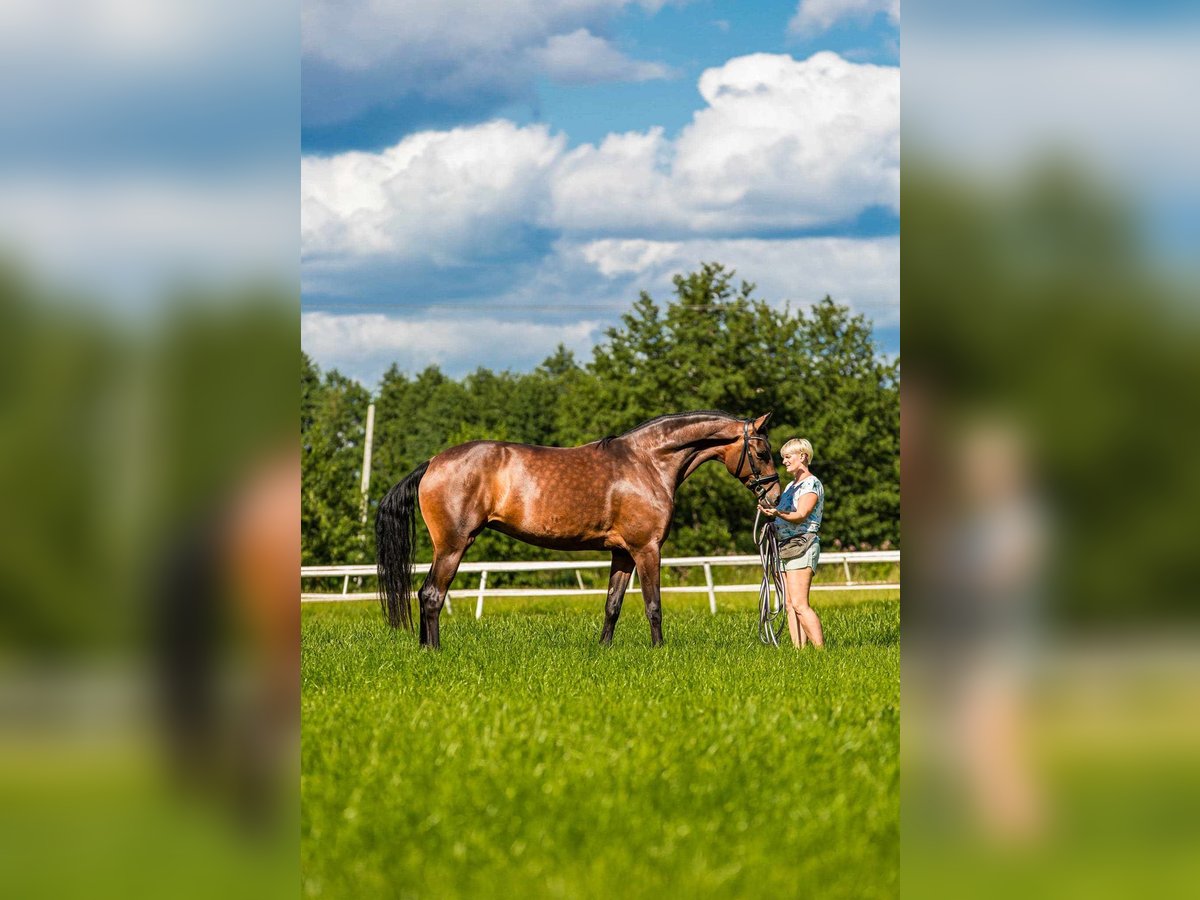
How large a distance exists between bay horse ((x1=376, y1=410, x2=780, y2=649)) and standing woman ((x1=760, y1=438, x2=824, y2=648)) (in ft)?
2.31

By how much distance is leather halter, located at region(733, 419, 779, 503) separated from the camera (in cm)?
1252

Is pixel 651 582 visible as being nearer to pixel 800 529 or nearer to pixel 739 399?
pixel 800 529

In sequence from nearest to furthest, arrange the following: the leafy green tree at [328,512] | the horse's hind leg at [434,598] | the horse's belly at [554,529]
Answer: the horse's hind leg at [434,598]
the horse's belly at [554,529]
the leafy green tree at [328,512]

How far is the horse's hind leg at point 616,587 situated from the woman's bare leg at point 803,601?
1.72 m

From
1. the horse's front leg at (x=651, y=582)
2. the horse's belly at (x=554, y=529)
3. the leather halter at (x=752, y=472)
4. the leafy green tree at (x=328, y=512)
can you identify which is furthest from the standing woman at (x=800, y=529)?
the leafy green tree at (x=328, y=512)

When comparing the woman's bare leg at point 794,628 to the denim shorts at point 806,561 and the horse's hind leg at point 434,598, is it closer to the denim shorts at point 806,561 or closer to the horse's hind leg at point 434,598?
the denim shorts at point 806,561
